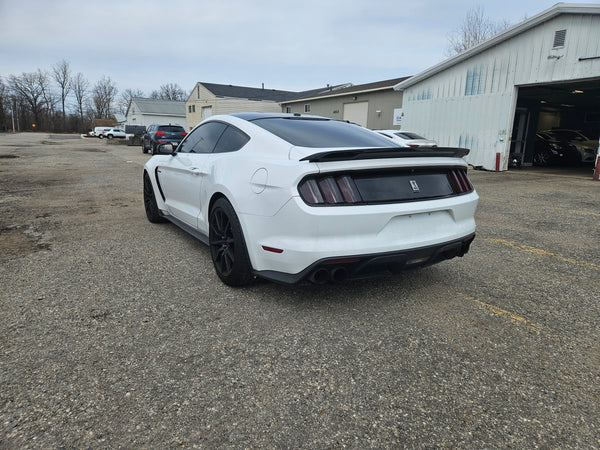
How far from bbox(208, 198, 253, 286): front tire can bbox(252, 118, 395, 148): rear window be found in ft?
2.47

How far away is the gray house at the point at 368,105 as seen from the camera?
22375 mm

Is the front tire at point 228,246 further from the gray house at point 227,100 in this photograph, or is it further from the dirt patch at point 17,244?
the gray house at point 227,100

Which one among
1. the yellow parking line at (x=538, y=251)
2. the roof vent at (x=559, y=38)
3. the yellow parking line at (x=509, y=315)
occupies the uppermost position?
the roof vent at (x=559, y=38)

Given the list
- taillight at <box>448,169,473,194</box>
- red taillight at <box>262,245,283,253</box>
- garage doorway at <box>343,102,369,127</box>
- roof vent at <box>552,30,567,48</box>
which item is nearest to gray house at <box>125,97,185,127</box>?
garage doorway at <box>343,102,369,127</box>

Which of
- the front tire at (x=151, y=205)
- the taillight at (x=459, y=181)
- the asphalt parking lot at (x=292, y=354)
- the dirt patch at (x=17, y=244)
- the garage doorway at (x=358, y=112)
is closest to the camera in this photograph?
the asphalt parking lot at (x=292, y=354)

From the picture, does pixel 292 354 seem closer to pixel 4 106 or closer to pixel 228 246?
pixel 228 246

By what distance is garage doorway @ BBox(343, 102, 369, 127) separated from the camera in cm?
2455

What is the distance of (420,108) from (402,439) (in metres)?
17.4

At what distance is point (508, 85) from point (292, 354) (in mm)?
14693

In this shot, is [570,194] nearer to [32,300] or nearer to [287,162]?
[287,162]

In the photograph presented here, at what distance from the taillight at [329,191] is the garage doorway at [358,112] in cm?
2287

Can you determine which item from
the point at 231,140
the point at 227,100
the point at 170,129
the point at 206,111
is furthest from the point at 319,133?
the point at 206,111

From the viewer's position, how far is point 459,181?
3.22 meters

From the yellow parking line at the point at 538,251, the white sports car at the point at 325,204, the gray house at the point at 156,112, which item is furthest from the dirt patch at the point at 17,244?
the gray house at the point at 156,112
